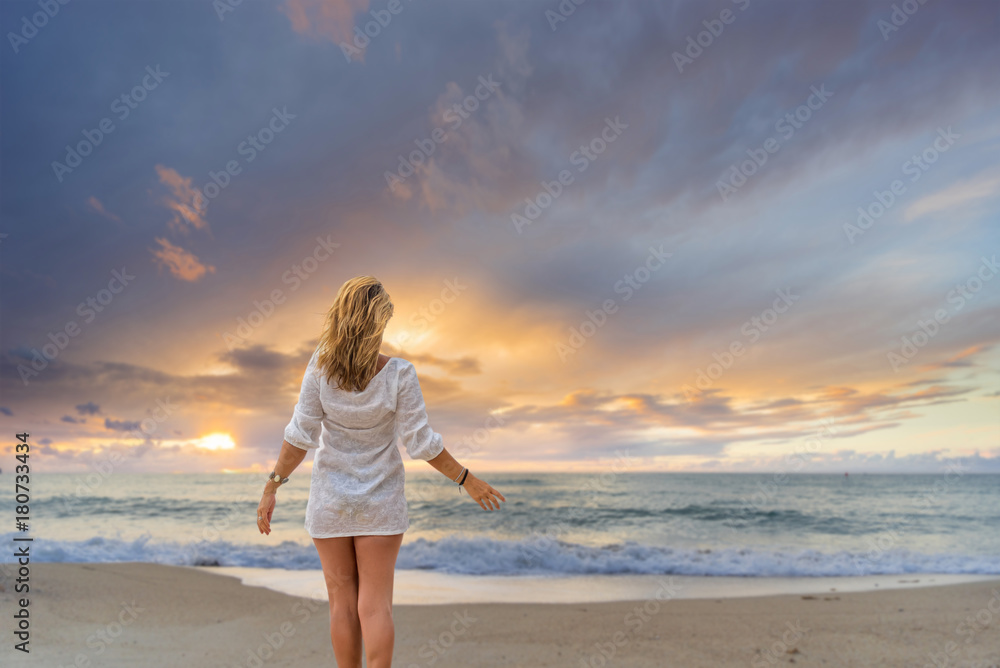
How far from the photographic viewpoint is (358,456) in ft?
8.00

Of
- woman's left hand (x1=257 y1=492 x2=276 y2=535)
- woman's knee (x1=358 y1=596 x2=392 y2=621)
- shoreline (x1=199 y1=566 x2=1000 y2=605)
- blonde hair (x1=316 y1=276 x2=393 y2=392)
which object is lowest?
shoreline (x1=199 y1=566 x2=1000 y2=605)

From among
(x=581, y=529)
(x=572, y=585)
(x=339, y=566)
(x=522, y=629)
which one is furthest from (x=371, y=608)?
(x=581, y=529)

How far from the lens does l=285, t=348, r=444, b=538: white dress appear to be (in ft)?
7.82

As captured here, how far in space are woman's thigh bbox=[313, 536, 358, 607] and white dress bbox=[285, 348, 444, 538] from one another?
0.17ft

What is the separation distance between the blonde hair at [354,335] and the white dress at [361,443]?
5 cm

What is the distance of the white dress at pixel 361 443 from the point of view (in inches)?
93.9

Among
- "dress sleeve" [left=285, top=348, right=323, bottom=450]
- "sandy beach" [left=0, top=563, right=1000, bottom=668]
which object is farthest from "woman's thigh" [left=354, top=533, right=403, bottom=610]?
"sandy beach" [left=0, top=563, right=1000, bottom=668]

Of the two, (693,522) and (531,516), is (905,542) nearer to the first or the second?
(693,522)

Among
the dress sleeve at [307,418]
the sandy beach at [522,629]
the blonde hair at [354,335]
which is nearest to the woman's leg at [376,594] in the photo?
the dress sleeve at [307,418]

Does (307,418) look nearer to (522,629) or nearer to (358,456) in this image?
(358,456)

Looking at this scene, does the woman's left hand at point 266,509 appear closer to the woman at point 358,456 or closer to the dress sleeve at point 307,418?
the woman at point 358,456

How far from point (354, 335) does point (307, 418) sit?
1.48 ft

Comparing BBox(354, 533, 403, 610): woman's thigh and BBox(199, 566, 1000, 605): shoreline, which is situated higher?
BBox(354, 533, 403, 610): woman's thigh

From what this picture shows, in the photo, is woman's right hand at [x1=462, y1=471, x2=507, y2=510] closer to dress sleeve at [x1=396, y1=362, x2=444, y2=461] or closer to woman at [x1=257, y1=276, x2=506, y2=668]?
woman at [x1=257, y1=276, x2=506, y2=668]
